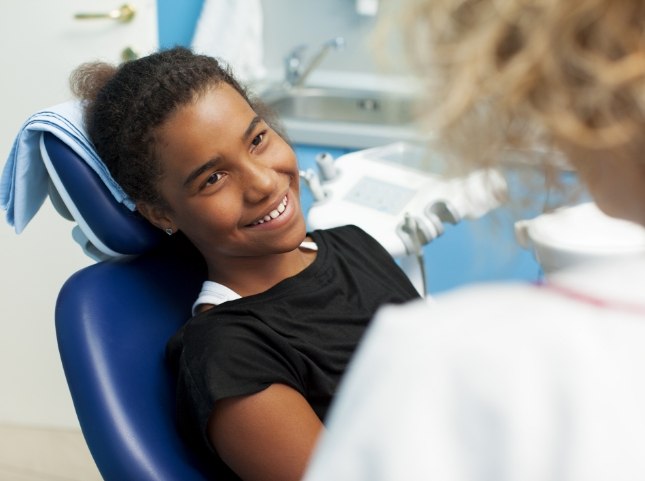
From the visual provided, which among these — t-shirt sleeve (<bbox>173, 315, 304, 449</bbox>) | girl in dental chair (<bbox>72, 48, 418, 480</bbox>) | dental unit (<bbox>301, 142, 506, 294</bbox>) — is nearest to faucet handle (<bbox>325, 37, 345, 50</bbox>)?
dental unit (<bbox>301, 142, 506, 294</bbox>)

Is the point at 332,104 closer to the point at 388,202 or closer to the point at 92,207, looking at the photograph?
the point at 388,202

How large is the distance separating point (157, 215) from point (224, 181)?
0.14 meters

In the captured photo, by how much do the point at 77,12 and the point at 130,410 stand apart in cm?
131

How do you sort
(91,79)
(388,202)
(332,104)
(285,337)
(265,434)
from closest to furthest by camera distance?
(265,434)
(285,337)
(91,79)
(388,202)
(332,104)

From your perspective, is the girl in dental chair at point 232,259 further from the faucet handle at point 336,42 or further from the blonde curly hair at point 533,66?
the faucet handle at point 336,42

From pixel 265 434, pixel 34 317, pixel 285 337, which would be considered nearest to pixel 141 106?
pixel 285 337

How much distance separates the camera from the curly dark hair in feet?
3.88

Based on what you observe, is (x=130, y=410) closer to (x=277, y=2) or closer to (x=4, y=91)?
(x=4, y=91)

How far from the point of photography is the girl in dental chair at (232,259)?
41.3 inches

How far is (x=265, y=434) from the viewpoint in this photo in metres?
1.03

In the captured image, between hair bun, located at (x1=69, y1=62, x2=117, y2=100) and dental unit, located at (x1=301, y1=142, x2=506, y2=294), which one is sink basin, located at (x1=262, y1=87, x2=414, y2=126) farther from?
hair bun, located at (x1=69, y1=62, x2=117, y2=100)

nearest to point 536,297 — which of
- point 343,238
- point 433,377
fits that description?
point 433,377

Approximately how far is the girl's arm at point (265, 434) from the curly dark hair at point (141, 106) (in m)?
0.35

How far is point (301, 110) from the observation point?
111 inches
